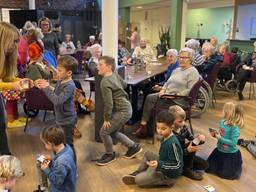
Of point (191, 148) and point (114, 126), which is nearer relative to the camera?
point (191, 148)

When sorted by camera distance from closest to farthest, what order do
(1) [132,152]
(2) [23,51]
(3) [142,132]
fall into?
(1) [132,152] → (3) [142,132] → (2) [23,51]

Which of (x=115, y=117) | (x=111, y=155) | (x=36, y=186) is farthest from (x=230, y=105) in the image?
(x=36, y=186)

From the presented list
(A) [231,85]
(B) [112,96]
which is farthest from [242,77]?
(B) [112,96]

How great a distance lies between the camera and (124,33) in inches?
481

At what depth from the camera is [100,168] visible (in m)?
3.11

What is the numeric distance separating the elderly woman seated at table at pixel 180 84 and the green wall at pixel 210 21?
34.9 feet

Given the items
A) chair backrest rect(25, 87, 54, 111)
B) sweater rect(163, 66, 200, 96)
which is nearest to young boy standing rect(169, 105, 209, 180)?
sweater rect(163, 66, 200, 96)

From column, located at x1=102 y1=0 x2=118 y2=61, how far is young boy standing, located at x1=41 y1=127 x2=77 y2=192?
76.3 inches

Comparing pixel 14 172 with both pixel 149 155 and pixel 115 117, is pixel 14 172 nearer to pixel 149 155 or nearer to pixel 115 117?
pixel 149 155

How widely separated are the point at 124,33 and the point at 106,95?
9527mm

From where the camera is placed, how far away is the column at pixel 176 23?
878 centimetres

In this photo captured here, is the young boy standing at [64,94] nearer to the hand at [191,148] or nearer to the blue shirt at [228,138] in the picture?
the hand at [191,148]

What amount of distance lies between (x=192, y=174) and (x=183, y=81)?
126 cm

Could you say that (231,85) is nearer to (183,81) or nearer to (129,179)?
(183,81)
